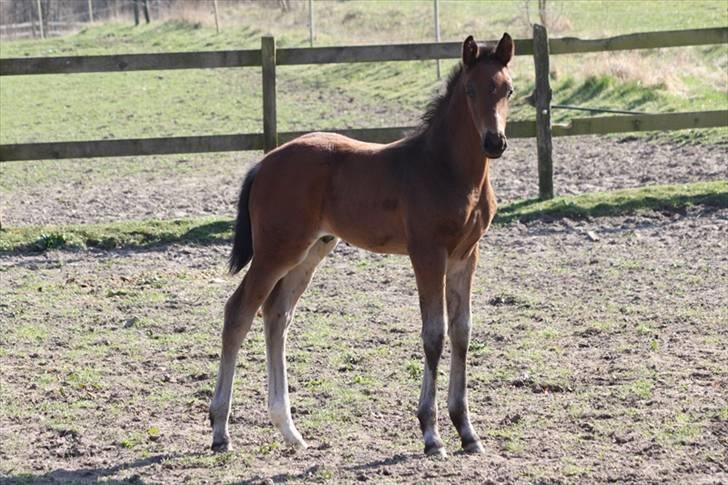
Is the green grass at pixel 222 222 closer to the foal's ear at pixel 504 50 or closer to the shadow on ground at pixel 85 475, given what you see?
the shadow on ground at pixel 85 475

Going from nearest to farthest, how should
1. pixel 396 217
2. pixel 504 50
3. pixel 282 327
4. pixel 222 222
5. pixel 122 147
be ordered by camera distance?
1. pixel 504 50
2. pixel 396 217
3. pixel 282 327
4. pixel 222 222
5. pixel 122 147

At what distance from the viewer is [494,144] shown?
5.29m

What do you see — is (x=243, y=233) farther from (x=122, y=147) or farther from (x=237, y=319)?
(x=122, y=147)

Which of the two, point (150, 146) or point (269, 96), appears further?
point (269, 96)

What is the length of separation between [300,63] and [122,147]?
211cm

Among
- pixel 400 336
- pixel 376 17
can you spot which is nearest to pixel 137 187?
pixel 400 336

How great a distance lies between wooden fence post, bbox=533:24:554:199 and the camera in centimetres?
1220

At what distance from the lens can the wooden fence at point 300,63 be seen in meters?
11.8

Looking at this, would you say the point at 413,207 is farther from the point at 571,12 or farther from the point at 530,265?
the point at 571,12

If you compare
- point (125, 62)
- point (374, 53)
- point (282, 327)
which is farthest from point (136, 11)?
point (282, 327)

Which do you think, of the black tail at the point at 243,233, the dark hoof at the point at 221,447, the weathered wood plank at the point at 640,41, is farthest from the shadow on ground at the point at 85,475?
the weathered wood plank at the point at 640,41

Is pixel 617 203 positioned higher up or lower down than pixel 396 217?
lower down

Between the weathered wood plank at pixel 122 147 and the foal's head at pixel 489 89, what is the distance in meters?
6.44

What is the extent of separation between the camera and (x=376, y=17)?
3591 centimetres
